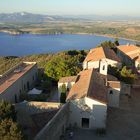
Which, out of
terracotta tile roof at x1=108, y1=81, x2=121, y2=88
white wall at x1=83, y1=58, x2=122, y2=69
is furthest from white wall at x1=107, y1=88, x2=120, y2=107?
white wall at x1=83, y1=58, x2=122, y2=69

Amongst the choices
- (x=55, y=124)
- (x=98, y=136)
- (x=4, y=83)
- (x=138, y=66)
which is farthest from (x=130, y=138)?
(x=138, y=66)

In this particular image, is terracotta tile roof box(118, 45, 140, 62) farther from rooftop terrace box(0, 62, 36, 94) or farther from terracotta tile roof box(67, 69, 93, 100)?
terracotta tile roof box(67, 69, 93, 100)

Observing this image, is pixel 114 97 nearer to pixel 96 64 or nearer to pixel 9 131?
pixel 96 64

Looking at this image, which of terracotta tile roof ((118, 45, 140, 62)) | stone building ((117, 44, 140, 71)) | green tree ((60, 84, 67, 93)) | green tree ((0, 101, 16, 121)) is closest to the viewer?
green tree ((0, 101, 16, 121))

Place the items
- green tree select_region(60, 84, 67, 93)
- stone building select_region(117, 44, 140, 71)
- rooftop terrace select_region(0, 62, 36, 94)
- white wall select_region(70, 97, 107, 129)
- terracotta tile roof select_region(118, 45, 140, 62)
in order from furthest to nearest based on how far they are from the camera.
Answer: terracotta tile roof select_region(118, 45, 140, 62) → stone building select_region(117, 44, 140, 71) → green tree select_region(60, 84, 67, 93) → rooftop terrace select_region(0, 62, 36, 94) → white wall select_region(70, 97, 107, 129)

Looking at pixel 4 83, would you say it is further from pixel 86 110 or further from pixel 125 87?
pixel 125 87

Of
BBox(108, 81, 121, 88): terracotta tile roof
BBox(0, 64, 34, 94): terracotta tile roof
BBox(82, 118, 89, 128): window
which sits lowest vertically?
BBox(82, 118, 89, 128): window
